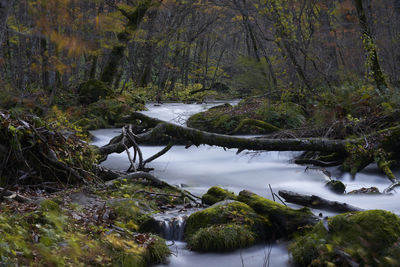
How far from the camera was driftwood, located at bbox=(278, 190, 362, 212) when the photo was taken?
5.45 metres

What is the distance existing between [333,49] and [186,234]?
1103 cm

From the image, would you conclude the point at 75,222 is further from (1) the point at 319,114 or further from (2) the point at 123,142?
(1) the point at 319,114

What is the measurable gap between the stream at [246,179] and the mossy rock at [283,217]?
0.83 ft

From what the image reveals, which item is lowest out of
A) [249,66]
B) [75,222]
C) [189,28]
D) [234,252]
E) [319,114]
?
[234,252]

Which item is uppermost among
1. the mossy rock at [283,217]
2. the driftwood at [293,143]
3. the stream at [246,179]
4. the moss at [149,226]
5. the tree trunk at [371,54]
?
the tree trunk at [371,54]

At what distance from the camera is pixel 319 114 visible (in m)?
10.4

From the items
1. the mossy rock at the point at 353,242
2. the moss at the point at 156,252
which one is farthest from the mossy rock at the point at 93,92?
the mossy rock at the point at 353,242

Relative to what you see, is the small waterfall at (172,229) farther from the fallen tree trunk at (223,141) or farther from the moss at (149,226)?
the fallen tree trunk at (223,141)

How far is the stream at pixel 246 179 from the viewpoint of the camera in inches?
181

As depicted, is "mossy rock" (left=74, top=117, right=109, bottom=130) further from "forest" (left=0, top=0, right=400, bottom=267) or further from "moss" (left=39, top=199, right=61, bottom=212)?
"moss" (left=39, top=199, right=61, bottom=212)

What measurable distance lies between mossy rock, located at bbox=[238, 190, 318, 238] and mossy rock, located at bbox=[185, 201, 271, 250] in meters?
0.11

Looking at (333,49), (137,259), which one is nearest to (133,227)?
(137,259)

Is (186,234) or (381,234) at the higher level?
(381,234)

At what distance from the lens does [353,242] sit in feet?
13.0
